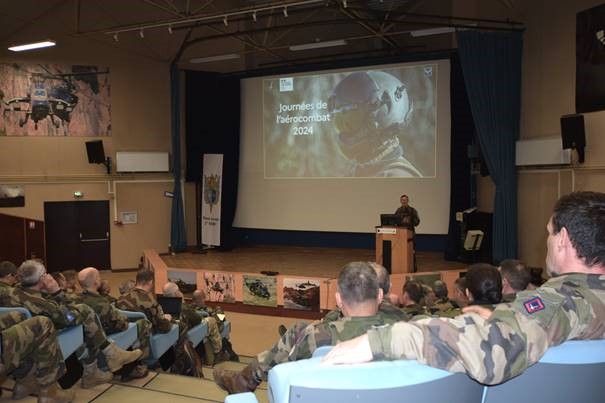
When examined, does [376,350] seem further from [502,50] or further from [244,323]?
[502,50]

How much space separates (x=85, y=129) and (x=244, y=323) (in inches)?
234

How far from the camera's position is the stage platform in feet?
28.4

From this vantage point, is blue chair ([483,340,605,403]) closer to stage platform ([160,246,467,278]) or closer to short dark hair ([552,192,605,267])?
short dark hair ([552,192,605,267])

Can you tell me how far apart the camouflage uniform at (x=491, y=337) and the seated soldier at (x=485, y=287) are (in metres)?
1.66

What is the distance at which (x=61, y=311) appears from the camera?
10.7ft

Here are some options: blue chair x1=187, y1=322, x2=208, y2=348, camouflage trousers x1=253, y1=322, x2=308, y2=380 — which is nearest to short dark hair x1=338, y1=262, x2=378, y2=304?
camouflage trousers x1=253, y1=322, x2=308, y2=380

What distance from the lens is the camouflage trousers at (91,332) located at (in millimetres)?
3363

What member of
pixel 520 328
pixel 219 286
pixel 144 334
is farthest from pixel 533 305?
pixel 219 286

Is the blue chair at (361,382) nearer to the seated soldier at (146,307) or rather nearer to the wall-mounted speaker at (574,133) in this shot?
the seated soldier at (146,307)

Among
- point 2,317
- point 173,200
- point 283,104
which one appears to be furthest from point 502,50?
point 2,317

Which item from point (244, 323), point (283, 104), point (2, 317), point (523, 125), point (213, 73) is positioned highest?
point (213, 73)

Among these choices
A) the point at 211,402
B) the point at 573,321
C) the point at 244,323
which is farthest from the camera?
the point at 244,323

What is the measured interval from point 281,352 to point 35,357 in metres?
1.63

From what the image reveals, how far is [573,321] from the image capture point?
1241 millimetres
